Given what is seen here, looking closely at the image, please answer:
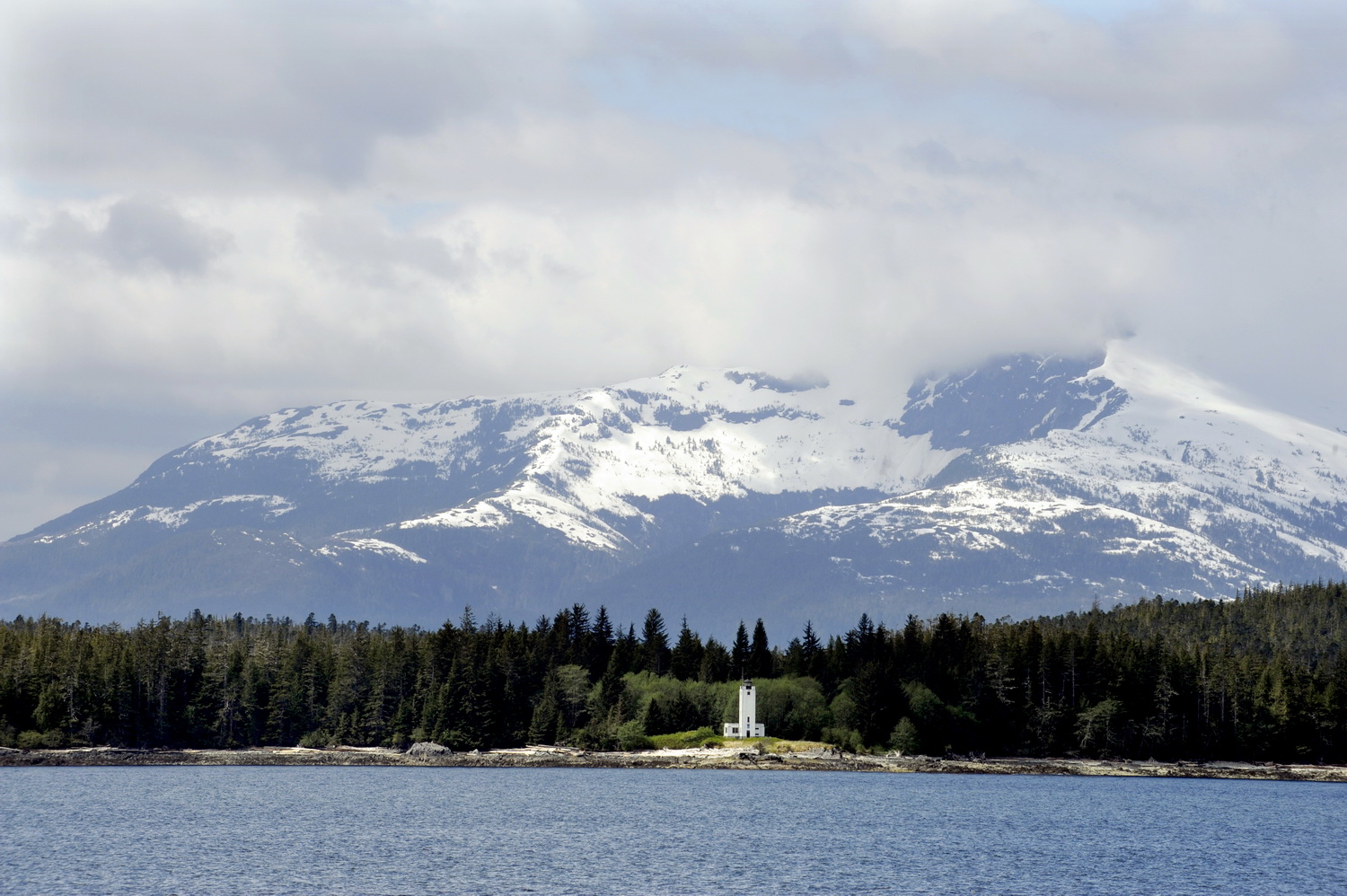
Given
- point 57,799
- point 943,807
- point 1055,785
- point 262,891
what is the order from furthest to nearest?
point 1055,785
point 943,807
point 57,799
point 262,891

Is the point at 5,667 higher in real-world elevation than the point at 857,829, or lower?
higher

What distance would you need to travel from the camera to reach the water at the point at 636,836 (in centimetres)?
10006

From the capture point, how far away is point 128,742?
7820 inches

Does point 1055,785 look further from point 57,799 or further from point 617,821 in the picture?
point 57,799

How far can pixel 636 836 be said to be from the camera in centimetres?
12150

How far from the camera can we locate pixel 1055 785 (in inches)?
7210

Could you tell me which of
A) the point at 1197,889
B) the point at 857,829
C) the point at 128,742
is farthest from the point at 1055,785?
the point at 128,742

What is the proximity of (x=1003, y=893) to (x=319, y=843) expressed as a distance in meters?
48.0

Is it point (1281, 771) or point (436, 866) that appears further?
point (1281, 771)

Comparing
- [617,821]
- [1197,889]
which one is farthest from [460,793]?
[1197,889]

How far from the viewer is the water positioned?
3939 inches

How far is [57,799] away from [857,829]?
69.8m

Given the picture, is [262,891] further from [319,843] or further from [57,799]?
[57,799]

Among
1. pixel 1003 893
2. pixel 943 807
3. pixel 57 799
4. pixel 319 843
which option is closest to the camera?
pixel 1003 893
